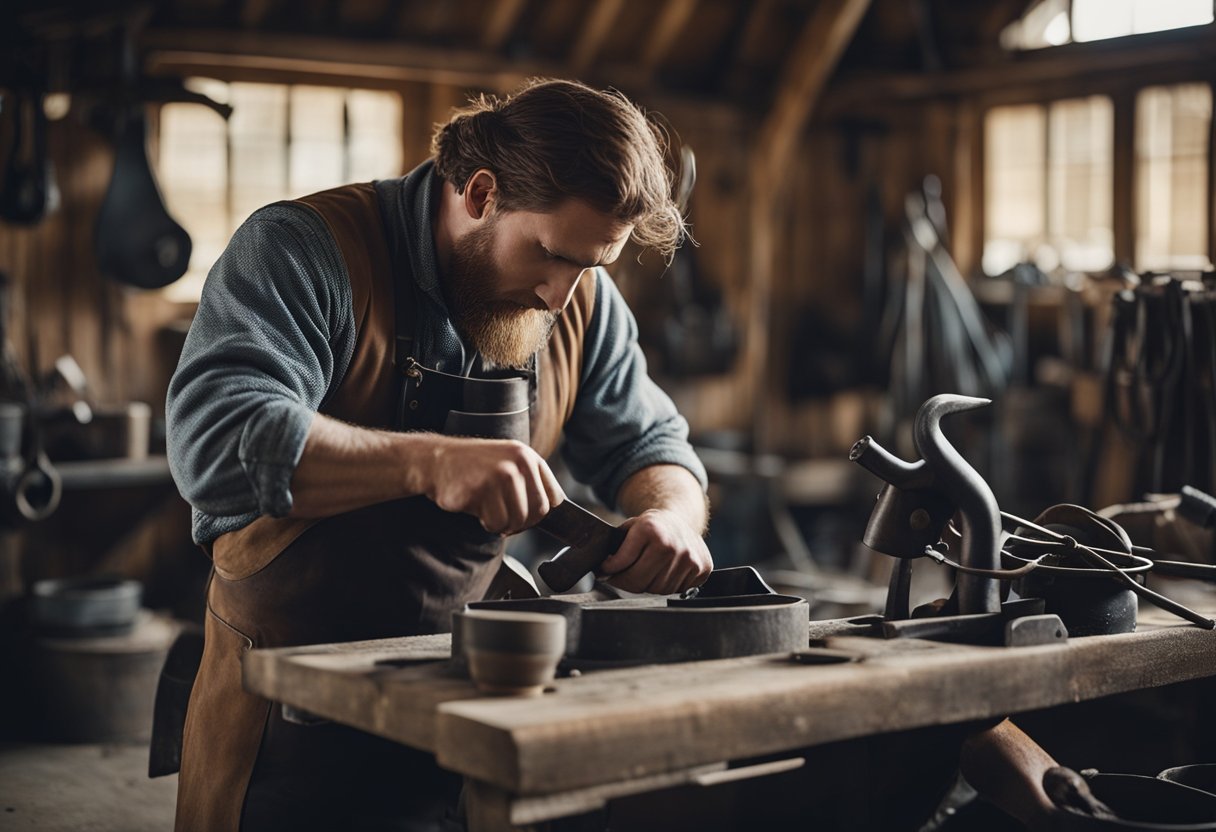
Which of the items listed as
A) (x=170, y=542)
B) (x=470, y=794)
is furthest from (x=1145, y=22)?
(x=470, y=794)

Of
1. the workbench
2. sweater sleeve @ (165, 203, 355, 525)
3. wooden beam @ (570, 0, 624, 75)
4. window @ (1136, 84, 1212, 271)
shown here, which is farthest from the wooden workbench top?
window @ (1136, 84, 1212, 271)

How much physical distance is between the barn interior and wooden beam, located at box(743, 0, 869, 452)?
27 mm

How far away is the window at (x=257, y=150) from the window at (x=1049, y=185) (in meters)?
3.65

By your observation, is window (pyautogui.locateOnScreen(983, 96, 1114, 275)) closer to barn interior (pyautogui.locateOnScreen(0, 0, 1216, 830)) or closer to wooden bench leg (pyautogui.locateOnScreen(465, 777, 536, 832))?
barn interior (pyautogui.locateOnScreen(0, 0, 1216, 830))

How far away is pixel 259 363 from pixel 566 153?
2.29 feet

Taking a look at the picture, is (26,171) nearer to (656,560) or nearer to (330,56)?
(330,56)

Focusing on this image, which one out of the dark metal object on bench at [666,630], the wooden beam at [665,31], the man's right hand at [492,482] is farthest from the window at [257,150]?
the dark metal object on bench at [666,630]

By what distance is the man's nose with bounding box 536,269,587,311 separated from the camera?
8.90 ft

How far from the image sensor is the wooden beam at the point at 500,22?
7.25 metres

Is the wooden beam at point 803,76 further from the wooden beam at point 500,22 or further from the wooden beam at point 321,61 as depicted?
the wooden beam at point 500,22

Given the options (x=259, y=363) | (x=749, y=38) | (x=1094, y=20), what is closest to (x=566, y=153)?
(x=259, y=363)

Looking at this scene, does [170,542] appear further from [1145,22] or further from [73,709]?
[1145,22]

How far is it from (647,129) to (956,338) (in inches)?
186

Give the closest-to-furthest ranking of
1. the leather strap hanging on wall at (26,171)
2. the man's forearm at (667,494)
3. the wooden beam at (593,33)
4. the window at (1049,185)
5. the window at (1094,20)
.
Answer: the man's forearm at (667,494) → the leather strap hanging on wall at (26,171) → the wooden beam at (593,33) → the window at (1094,20) → the window at (1049,185)
